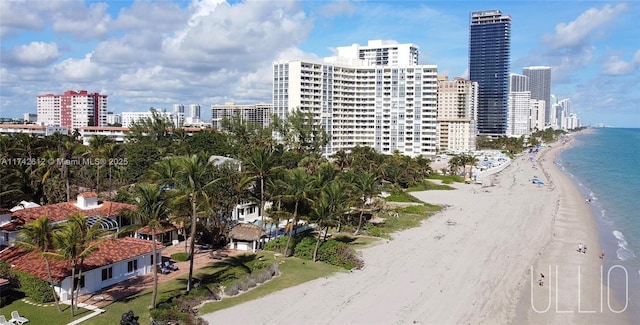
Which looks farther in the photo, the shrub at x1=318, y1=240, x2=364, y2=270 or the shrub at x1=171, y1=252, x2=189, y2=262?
the shrub at x1=318, y1=240, x2=364, y2=270

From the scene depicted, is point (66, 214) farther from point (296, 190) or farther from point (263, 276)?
point (296, 190)

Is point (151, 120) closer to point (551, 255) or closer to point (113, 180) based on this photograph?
point (113, 180)

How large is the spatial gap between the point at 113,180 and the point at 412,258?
34834 mm

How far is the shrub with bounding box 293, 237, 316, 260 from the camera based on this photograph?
113 ft

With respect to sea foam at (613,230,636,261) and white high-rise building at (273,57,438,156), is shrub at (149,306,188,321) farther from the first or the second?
white high-rise building at (273,57,438,156)

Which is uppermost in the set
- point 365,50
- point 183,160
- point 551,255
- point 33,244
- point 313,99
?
point 365,50

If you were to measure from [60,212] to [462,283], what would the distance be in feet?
92.4

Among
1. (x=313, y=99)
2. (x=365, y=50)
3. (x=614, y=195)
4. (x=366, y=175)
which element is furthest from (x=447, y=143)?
(x=366, y=175)

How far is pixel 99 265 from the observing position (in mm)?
25625

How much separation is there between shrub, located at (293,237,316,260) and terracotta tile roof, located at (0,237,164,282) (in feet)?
33.5

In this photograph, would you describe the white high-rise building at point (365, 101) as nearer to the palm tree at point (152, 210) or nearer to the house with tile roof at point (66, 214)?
the house with tile roof at point (66, 214)

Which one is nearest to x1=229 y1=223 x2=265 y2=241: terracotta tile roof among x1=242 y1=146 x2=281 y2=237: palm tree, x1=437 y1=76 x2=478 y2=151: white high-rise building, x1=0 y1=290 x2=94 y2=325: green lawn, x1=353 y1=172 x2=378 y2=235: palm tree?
x1=242 y1=146 x2=281 y2=237: palm tree

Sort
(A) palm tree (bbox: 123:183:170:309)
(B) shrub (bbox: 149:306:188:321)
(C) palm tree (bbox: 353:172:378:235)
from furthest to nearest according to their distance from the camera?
1. (C) palm tree (bbox: 353:172:378:235)
2. (A) palm tree (bbox: 123:183:170:309)
3. (B) shrub (bbox: 149:306:188:321)

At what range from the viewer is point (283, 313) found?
77.4 feet
